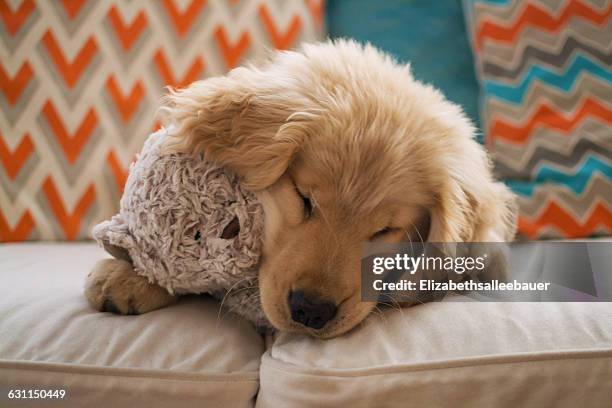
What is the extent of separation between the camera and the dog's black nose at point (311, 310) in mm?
1153

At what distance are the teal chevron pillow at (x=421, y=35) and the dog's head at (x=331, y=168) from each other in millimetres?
957

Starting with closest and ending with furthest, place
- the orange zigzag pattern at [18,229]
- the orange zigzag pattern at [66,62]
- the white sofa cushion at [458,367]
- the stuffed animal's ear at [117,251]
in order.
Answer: the white sofa cushion at [458,367] < the stuffed animal's ear at [117,251] < the orange zigzag pattern at [18,229] < the orange zigzag pattern at [66,62]

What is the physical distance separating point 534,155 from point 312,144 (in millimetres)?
1337

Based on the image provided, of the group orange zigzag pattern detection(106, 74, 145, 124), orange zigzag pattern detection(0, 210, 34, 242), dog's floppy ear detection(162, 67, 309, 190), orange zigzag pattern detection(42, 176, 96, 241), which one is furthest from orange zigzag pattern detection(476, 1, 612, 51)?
orange zigzag pattern detection(0, 210, 34, 242)

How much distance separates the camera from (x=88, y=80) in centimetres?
216

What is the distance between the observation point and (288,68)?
1487mm

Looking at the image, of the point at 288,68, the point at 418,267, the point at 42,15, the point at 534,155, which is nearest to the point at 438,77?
the point at 534,155

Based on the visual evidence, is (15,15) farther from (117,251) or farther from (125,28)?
(117,251)

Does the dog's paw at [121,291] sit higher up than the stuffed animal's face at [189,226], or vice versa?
the stuffed animal's face at [189,226]

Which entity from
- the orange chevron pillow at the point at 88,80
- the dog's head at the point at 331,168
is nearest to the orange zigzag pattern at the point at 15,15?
the orange chevron pillow at the point at 88,80

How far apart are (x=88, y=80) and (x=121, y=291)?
4.04 feet

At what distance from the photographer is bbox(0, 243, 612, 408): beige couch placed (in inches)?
41.9

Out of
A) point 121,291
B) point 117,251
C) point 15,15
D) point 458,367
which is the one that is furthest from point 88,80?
point 458,367

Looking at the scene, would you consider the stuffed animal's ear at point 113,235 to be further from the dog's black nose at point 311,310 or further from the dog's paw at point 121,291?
the dog's black nose at point 311,310
